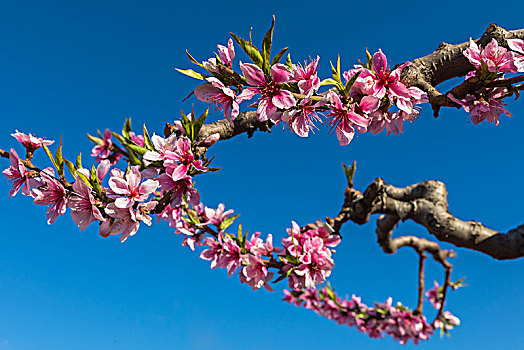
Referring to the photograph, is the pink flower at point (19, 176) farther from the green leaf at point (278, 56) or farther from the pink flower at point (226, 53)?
the green leaf at point (278, 56)

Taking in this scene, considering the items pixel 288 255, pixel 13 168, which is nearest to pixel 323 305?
pixel 288 255

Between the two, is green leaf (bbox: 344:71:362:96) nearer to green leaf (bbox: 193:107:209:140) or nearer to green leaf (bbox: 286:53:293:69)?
green leaf (bbox: 286:53:293:69)

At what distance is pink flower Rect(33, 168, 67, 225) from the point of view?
2.14m

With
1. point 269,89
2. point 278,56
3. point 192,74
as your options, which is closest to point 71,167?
point 192,74

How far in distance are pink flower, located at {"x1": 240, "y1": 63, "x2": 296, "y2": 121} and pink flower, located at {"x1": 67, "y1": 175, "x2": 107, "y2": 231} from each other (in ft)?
3.20

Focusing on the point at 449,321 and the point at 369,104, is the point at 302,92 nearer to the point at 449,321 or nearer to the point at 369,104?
the point at 369,104

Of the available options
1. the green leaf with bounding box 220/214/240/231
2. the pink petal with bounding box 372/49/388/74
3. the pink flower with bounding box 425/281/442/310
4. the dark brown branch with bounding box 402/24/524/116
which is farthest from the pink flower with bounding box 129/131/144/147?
the pink flower with bounding box 425/281/442/310

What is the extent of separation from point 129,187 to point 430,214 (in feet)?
6.56

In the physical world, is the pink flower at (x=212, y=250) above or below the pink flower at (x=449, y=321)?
below

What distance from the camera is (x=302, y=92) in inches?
77.2

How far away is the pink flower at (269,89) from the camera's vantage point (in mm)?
1865

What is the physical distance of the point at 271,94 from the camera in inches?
77.1

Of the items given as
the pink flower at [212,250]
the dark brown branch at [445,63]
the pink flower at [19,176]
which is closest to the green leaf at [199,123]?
the pink flower at [19,176]

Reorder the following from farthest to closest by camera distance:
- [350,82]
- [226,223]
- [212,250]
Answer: [226,223] < [212,250] < [350,82]
